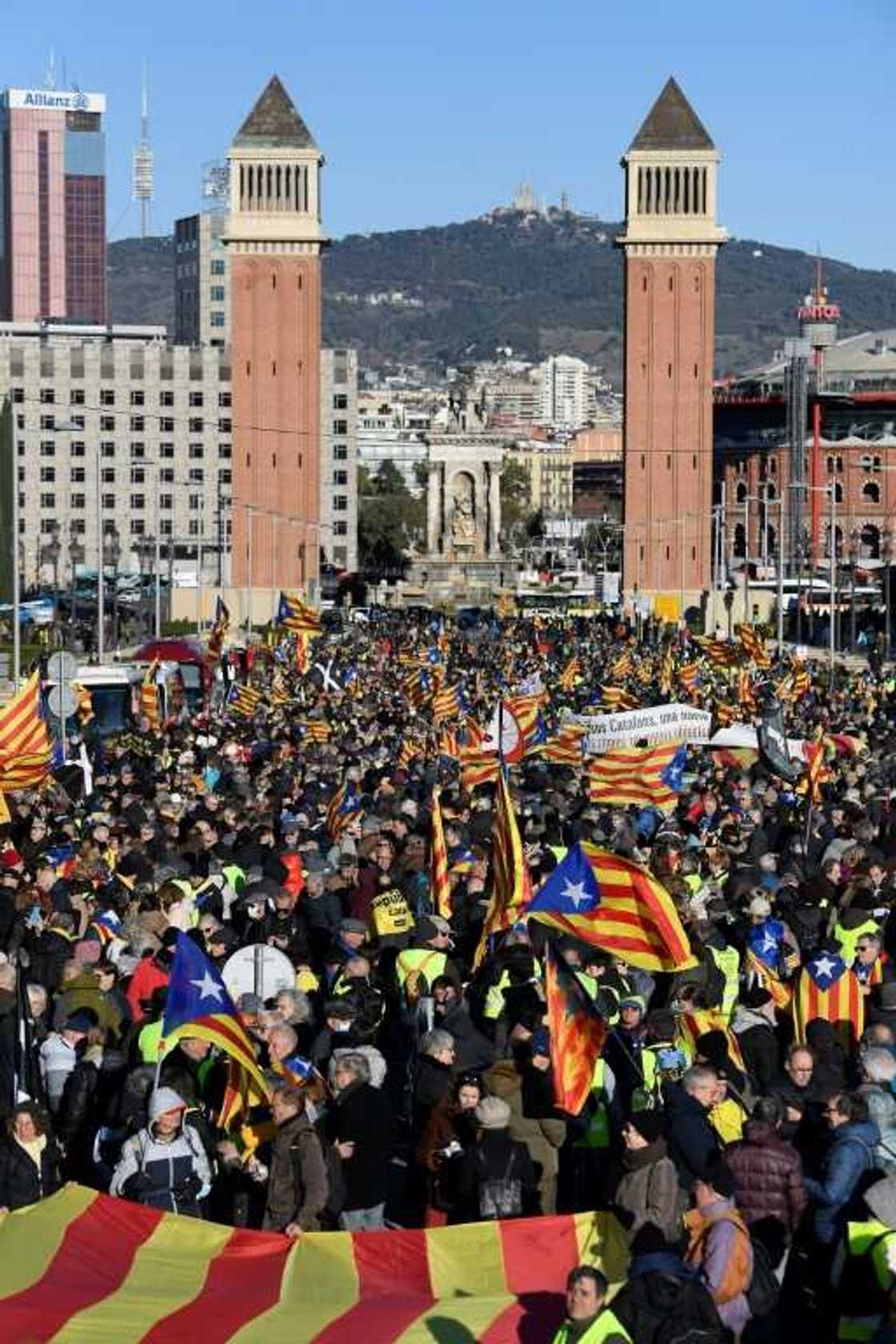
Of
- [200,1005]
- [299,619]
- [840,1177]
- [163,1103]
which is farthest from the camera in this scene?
[299,619]

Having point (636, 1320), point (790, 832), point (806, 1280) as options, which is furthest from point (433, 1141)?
point (790, 832)

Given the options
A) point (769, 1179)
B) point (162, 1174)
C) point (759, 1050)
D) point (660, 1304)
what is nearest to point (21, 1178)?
point (162, 1174)

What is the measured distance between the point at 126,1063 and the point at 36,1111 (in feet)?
5.53

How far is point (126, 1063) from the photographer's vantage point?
1505 centimetres

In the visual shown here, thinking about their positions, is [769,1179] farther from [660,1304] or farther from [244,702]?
[244,702]

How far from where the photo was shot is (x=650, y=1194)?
12109 millimetres

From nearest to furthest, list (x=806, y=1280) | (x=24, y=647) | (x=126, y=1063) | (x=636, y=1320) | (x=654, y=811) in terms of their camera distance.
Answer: (x=636, y=1320) → (x=806, y=1280) → (x=126, y=1063) → (x=654, y=811) → (x=24, y=647)

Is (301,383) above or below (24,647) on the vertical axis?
above

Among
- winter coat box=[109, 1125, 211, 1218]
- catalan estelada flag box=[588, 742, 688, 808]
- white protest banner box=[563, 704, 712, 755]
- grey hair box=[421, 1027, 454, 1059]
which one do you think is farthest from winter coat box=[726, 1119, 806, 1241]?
white protest banner box=[563, 704, 712, 755]

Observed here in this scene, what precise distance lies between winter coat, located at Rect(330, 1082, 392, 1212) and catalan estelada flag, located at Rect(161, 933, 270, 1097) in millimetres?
363

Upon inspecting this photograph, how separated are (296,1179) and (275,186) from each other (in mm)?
104225

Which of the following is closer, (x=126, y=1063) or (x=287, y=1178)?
(x=287, y=1178)

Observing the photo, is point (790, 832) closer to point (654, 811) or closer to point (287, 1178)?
point (654, 811)

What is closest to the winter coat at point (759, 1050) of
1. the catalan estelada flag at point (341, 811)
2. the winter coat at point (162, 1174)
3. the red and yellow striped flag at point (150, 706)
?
the winter coat at point (162, 1174)
